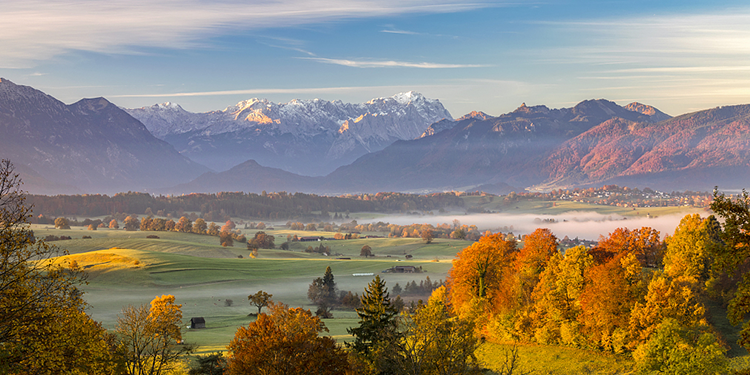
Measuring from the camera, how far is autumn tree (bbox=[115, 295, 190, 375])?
4078 cm

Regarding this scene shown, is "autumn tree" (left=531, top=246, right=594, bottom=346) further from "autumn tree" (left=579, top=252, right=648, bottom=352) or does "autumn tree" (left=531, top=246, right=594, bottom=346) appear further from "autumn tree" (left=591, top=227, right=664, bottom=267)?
"autumn tree" (left=591, top=227, right=664, bottom=267)

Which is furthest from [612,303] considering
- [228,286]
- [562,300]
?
[228,286]

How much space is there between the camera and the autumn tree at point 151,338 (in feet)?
134

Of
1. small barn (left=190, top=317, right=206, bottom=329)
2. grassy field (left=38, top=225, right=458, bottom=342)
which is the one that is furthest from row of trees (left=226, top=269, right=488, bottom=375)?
small barn (left=190, top=317, right=206, bottom=329)

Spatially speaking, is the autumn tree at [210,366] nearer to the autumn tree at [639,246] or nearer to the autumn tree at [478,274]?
the autumn tree at [478,274]

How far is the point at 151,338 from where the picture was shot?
5231cm

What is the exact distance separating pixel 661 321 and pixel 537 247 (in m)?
24.4

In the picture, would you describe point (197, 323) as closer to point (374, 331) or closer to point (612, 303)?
point (374, 331)

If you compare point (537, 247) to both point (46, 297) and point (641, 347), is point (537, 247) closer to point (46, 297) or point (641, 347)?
point (641, 347)

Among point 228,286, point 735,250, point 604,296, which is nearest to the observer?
point 735,250

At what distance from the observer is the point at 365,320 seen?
1860 inches

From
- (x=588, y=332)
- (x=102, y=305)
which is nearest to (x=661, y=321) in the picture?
(x=588, y=332)

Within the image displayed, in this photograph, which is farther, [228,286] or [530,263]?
[228,286]

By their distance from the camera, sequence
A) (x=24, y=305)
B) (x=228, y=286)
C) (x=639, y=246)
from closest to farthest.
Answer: (x=24, y=305)
(x=639, y=246)
(x=228, y=286)
